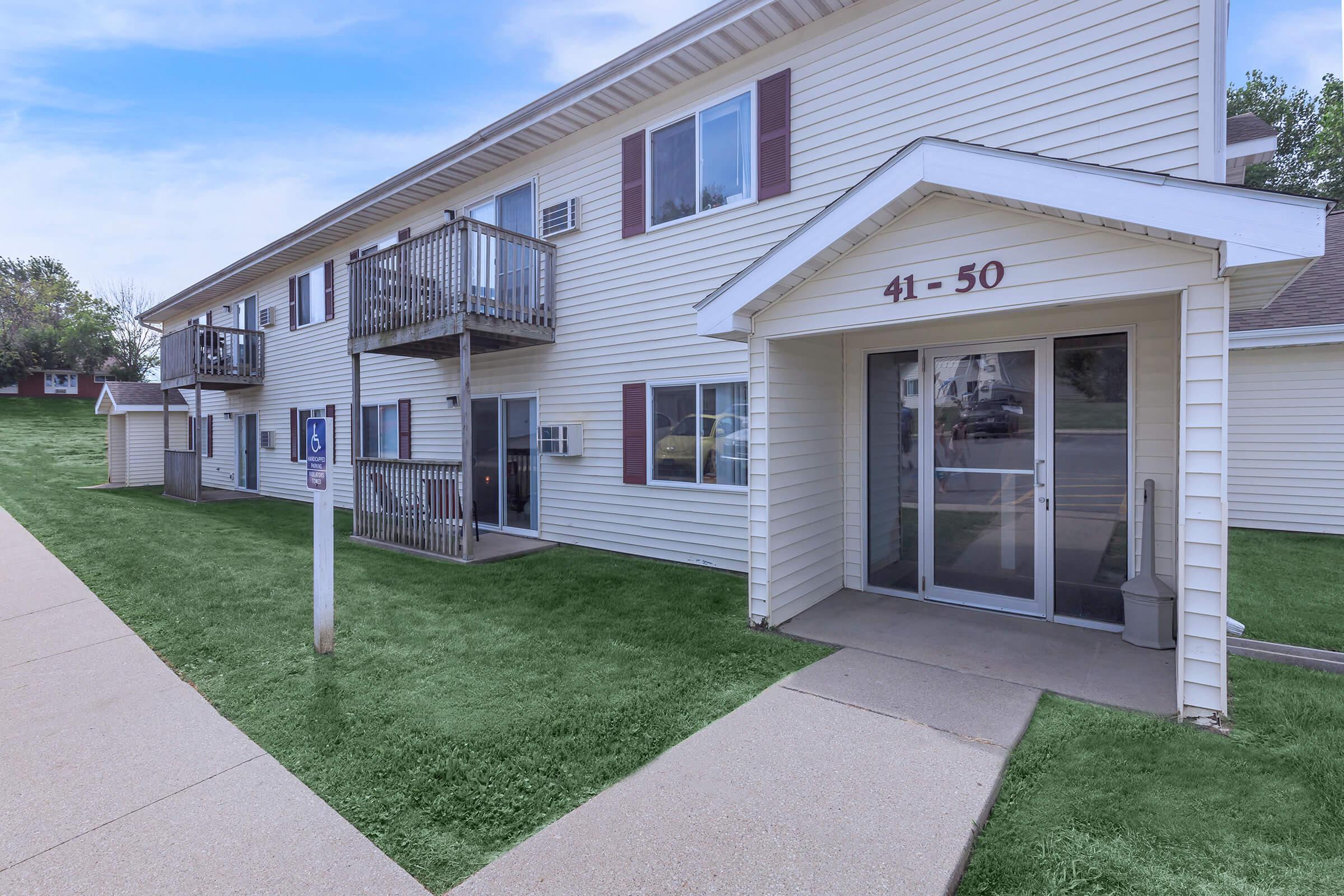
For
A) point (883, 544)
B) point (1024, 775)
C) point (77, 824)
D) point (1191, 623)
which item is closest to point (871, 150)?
point (883, 544)

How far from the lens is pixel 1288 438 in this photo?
839cm

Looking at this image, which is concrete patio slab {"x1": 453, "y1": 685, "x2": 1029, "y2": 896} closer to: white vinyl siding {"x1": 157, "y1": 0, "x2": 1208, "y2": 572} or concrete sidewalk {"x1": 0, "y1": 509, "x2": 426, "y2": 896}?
concrete sidewalk {"x1": 0, "y1": 509, "x2": 426, "y2": 896}

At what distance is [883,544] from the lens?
5.83 metres

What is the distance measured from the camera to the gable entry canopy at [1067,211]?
2848 mm

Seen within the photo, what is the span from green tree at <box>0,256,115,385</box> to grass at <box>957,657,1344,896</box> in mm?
50063

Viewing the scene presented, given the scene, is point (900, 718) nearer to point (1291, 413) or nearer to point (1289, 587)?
point (1289, 587)

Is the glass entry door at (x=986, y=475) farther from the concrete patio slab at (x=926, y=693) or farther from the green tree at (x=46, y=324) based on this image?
the green tree at (x=46, y=324)

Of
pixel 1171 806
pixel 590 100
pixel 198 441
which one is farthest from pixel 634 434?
pixel 198 441

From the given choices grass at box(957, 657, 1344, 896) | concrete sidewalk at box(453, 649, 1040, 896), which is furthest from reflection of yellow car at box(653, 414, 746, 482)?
grass at box(957, 657, 1344, 896)

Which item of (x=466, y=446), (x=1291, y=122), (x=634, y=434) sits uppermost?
(x=1291, y=122)

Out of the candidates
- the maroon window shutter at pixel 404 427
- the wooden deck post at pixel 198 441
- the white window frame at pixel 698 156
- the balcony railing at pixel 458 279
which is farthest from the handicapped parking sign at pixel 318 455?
the wooden deck post at pixel 198 441

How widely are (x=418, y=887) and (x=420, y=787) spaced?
0.64 metres

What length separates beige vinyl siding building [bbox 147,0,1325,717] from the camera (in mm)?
3369

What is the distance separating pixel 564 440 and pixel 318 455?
3.93 meters
